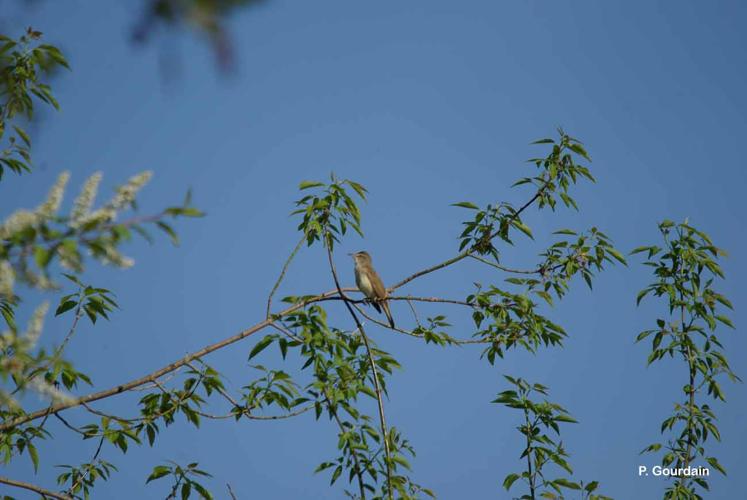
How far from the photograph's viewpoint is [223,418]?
5.32 m

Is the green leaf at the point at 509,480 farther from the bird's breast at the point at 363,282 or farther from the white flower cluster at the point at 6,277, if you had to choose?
the bird's breast at the point at 363,282

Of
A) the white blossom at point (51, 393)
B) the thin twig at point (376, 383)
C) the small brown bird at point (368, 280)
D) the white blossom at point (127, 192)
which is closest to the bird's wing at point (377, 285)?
the small brown bird at point (368, 280)

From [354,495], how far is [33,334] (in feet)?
10.9

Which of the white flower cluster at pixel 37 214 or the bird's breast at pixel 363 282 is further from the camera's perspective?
the bird's breast at pixel 363 282

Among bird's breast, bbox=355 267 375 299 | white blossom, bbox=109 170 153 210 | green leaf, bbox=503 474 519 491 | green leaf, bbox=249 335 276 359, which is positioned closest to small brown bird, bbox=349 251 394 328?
bird's breast, bbox=355 267 375 299

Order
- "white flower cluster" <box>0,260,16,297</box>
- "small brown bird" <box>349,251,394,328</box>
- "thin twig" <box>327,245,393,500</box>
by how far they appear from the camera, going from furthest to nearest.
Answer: "small brown bird" <box>349,251,394,328</box> → "thin twig" <box>327,245,393,500</box> → "white flower cluster" <box>0,260,16,297</box>

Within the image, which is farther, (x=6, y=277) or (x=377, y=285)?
(x=377, y=285)

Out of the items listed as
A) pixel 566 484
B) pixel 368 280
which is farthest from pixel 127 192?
pixel 368 280

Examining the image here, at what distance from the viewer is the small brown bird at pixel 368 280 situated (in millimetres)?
11062

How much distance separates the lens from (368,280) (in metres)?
11.8

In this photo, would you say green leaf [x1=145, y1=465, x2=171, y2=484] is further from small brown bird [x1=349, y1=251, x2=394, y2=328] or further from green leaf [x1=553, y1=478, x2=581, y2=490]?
small brown bird [x1=349, y1=251, x2=394, y2=328]

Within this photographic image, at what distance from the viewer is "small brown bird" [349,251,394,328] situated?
36.3 feet

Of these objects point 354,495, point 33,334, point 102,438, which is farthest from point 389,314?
point 33,334

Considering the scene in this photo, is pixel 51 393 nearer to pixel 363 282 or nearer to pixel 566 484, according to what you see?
pixel 566 484
